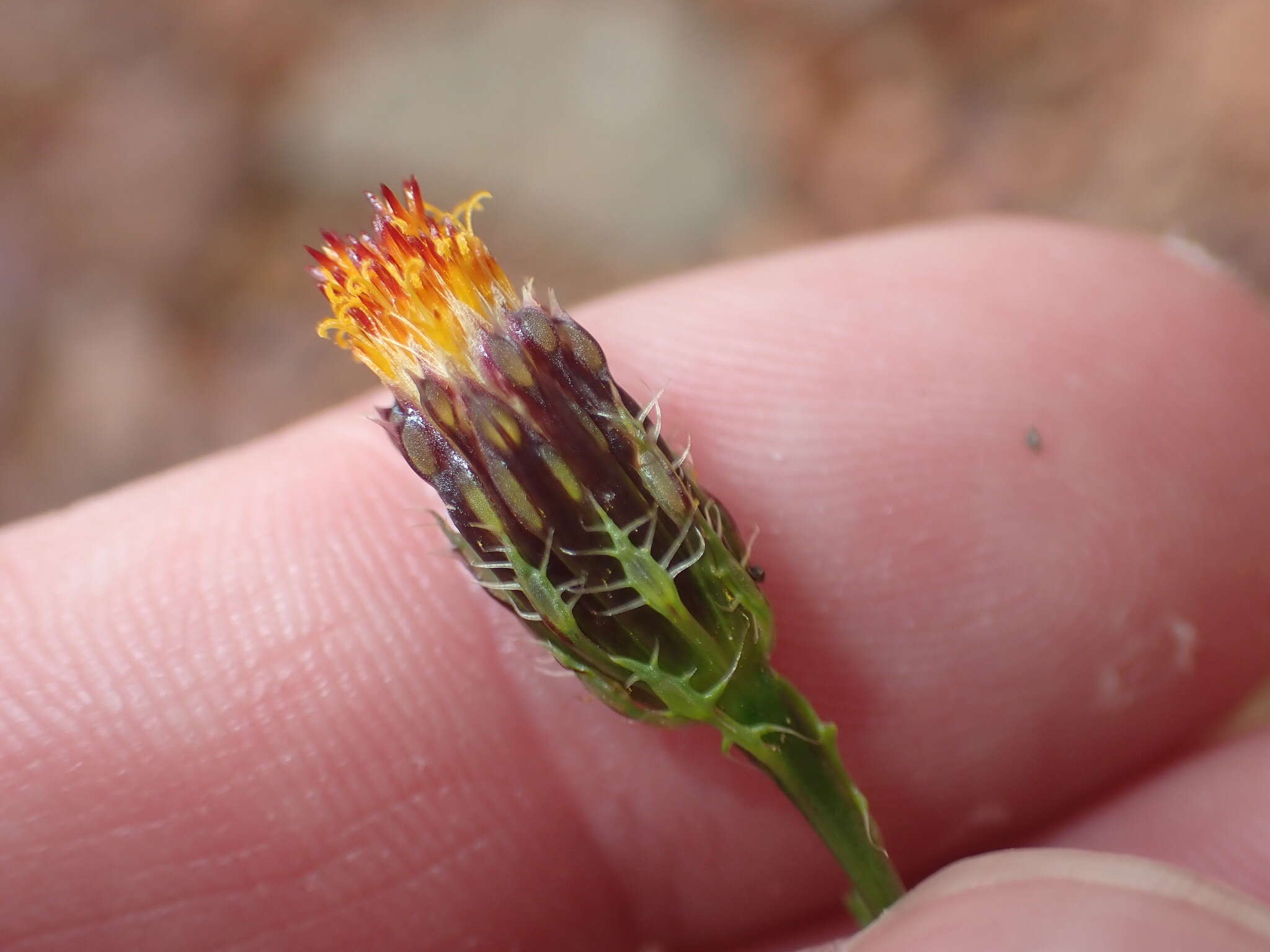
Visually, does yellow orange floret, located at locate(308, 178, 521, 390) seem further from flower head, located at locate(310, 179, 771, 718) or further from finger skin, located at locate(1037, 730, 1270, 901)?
finger skin, located at locate(1037, 730, 1270, 901)

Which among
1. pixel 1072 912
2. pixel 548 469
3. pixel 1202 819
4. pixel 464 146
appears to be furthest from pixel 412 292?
pixel 464 146

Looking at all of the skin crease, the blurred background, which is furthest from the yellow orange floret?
the blurred background

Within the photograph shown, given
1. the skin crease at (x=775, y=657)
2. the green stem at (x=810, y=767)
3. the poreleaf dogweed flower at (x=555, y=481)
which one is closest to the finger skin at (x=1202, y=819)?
the skin crease at (x=775, y=657)

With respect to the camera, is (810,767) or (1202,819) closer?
(810,767)

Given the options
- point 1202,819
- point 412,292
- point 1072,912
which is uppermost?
point 412,292

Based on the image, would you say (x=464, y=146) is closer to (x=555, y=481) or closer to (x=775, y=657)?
(x=775, y=657)

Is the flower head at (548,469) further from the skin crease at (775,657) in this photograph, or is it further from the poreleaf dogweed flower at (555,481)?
the skin crease at (775,657)
